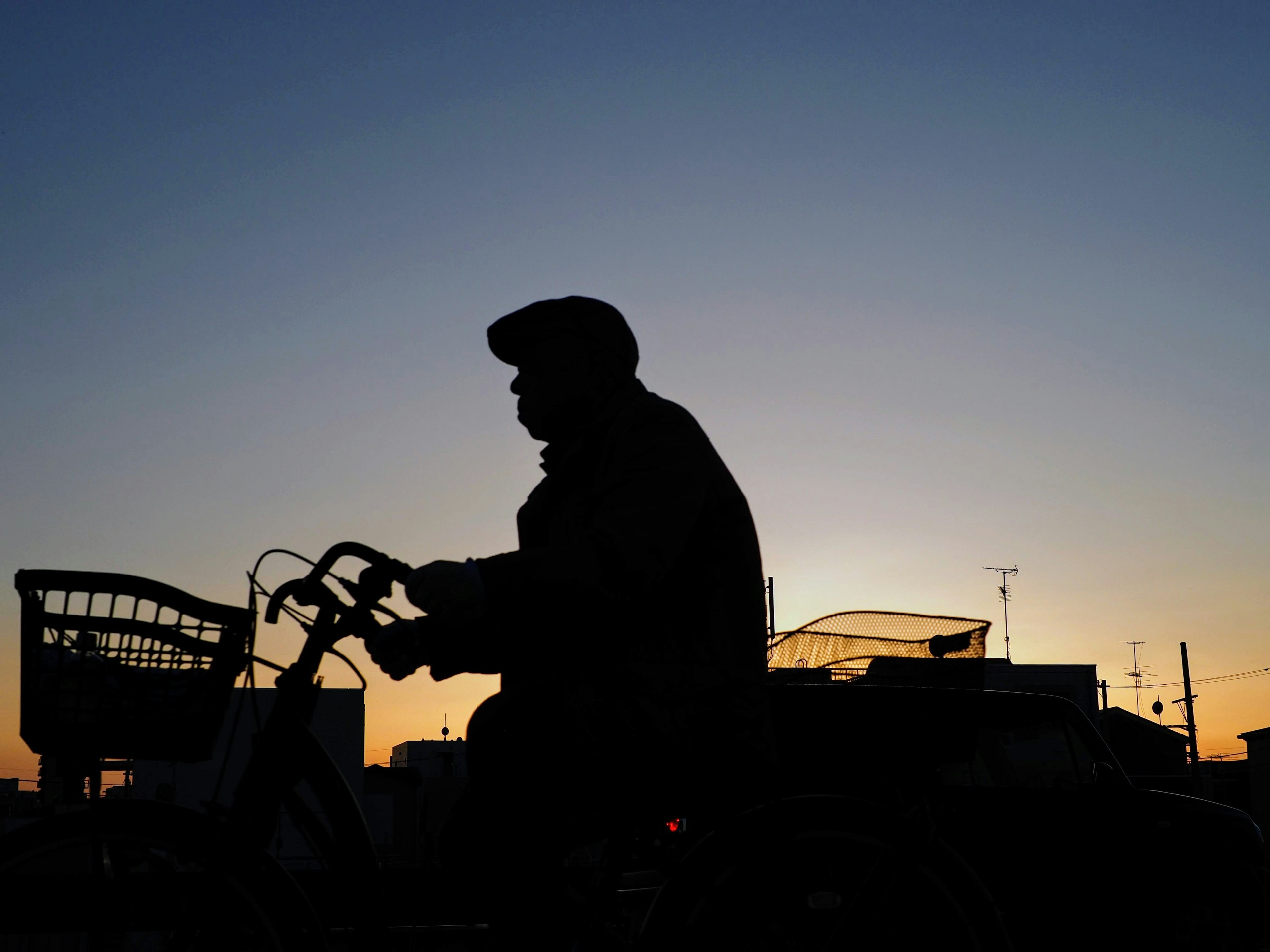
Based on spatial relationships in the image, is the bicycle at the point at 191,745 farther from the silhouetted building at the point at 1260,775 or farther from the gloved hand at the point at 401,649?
the silhouetted building at the point at 1260,775

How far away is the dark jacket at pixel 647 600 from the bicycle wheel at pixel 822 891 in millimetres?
213

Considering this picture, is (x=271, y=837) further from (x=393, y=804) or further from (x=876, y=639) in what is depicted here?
(x=393, y=804)

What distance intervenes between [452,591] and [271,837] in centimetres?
76

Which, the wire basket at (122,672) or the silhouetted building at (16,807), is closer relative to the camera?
the wire basket at (122,672)

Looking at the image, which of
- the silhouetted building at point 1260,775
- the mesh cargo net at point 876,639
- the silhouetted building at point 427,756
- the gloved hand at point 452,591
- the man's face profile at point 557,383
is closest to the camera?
the gloved hand at point 452,591

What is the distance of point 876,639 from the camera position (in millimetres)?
4648

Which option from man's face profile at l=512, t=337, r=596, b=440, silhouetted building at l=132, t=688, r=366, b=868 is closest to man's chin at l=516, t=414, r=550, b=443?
man's face profile at l=512, t=337, r=596, b=440

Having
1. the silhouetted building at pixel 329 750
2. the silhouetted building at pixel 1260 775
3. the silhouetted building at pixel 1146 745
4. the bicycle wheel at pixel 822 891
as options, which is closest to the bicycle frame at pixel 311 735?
the bicycle wheel at pixel 822 891

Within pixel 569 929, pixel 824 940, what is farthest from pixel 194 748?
pixel 824 940

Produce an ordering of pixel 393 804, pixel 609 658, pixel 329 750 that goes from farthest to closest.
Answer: pixel 393 804, pixel 329 750, pixel 609 658

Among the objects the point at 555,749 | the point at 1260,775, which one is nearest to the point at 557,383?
the point at 555,749

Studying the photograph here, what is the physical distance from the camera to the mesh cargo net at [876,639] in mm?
4602

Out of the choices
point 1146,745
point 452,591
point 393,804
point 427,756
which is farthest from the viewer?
point 427,756

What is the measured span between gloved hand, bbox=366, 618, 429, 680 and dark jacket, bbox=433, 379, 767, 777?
0.06 meters
